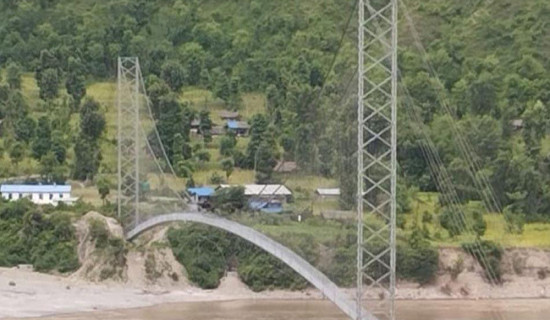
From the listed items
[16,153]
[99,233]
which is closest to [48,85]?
[16,153]

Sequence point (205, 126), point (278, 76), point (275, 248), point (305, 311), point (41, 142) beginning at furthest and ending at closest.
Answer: point (278, 76) < point (205, 126) < point (41, 142) < point (305, 311) < point (275, 248)

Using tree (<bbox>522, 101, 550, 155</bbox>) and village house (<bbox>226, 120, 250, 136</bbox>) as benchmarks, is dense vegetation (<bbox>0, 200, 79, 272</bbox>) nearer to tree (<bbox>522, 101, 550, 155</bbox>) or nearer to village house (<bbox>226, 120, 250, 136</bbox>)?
village house (<bbox>226, 120, 250, 136</bbox>)

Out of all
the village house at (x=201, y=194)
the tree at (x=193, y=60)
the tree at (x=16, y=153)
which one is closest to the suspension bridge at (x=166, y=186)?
the village house at (x=201, y=194)

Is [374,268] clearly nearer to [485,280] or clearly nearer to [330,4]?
[485,280]

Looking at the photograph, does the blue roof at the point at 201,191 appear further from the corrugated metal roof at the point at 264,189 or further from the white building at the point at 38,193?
the white building at the point at 38,193

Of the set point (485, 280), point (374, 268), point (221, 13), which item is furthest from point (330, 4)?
point (374, 268)

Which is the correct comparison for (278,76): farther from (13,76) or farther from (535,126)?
(535,126)

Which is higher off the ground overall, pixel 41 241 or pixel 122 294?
pixel 41 241

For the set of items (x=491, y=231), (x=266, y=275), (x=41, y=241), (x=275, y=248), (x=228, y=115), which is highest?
(x=228, y=115)
